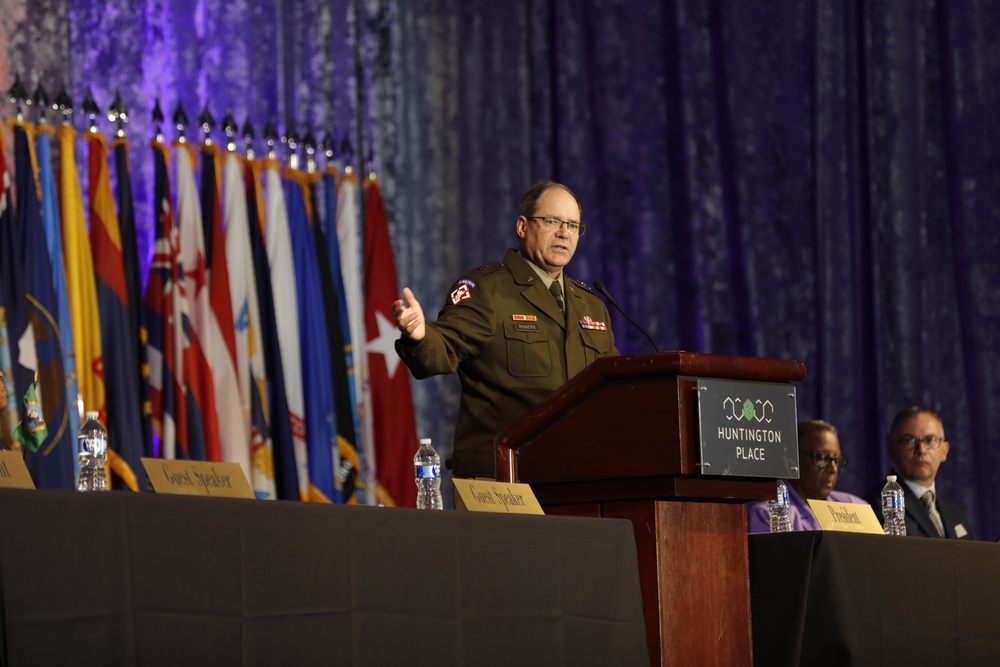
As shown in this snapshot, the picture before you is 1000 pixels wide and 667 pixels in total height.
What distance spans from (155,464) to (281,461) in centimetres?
380

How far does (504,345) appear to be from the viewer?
11.5 ft

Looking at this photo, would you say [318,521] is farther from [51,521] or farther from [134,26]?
[134,26]

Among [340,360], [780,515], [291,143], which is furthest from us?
[291,143]

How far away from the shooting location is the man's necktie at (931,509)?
4984mm

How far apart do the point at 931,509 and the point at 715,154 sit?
2.57 meters

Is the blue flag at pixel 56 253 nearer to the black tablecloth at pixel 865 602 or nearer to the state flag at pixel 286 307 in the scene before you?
the state flag at pixel 286 307

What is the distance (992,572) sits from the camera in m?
3.17

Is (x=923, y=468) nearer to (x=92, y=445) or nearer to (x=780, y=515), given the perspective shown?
(x=780, y=515)

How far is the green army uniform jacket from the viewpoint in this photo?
11.3ft

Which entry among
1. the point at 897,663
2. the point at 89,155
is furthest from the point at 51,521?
the point at 89,155

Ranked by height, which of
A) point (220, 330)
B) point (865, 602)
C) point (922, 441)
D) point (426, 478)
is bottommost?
point (865, 602)

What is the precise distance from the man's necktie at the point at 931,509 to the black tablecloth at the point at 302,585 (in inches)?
110

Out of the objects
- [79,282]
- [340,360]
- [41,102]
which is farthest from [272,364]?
[41,102]

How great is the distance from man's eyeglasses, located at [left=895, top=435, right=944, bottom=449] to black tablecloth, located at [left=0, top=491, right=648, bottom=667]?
2835 millimetres
